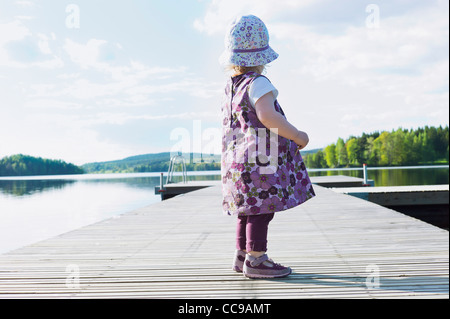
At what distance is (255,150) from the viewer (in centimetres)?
220

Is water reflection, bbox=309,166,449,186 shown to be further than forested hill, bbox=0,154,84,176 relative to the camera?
No

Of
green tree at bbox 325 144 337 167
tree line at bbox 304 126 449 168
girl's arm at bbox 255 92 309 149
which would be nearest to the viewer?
girl's arm at bbox 255 92 309 149

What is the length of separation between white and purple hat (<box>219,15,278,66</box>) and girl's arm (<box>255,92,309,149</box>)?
249 mm

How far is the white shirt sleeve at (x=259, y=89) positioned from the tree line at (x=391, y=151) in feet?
259

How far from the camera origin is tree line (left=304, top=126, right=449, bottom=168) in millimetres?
81062

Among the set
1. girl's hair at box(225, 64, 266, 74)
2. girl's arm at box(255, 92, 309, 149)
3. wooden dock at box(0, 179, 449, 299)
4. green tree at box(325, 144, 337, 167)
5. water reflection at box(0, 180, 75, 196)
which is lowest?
water reflection at box(0, 180, 75, 196)

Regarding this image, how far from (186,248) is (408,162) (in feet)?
289

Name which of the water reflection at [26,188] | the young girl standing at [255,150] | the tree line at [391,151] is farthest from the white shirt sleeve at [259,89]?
the tree line at [391,151]

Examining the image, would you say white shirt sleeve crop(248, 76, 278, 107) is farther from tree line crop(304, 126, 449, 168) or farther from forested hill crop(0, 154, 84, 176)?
tree line crop(304, 126, 449, 168)

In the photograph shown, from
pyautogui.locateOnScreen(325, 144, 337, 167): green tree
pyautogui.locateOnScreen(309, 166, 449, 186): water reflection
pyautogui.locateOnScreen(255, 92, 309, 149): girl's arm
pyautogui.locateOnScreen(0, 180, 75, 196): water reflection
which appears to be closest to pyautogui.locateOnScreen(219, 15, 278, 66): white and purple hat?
pyautogui.locateOnScreen(255, 92, 309, 149): girl's arm

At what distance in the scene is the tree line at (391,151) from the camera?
8106 centimetres

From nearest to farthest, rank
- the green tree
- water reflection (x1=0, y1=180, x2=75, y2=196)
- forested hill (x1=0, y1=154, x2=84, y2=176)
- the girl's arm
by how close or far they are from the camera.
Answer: the girl's arm → water reflection (x1=0, y1=180, x2=75, y2=196) → forested hill (x1=0, y1=154, x2=84, y2=176) → the green tree

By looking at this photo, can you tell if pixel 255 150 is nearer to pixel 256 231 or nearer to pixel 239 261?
pixel 256 231
